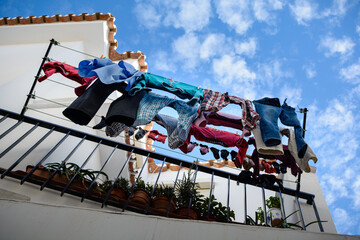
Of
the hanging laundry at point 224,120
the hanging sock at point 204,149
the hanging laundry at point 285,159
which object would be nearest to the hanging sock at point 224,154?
the hanging sock at point 204,149

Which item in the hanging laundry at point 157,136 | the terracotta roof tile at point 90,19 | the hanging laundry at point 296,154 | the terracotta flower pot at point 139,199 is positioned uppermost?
the terracotta roof tile at point 90,19

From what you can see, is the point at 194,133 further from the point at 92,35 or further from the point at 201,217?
the point at 92,35

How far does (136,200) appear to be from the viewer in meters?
2.99

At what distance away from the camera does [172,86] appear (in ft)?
11.5

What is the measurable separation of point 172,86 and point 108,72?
2.65 ft

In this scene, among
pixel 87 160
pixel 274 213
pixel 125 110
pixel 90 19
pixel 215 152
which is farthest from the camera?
pixel 90 19

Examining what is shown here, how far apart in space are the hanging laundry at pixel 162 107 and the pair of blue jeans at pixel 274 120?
0.86 meters

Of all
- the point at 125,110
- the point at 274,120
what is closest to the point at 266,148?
the point at 274,120

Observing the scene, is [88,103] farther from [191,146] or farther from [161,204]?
[191,146]

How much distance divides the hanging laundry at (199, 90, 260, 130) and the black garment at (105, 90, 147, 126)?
0.79 m

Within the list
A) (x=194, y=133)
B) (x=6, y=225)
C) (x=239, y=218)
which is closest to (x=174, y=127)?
(x=194, y=133)

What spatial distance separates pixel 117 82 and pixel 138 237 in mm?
1839

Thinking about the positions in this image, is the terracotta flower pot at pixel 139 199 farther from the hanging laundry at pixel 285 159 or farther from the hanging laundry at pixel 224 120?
the hanging laundry at pixel 285 159

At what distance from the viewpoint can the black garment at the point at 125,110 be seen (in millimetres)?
3029
